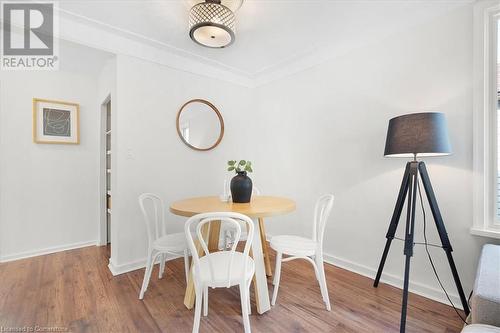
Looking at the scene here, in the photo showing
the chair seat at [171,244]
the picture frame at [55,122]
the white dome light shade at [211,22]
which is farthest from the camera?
the picture frame at [55,122]

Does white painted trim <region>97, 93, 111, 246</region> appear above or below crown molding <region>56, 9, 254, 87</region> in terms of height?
below

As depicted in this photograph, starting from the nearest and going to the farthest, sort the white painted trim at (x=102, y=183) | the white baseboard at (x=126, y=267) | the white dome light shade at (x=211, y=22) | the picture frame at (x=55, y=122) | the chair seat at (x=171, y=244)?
the white dome light shade at (x=211, y=22), the chair seat at (x=171, y=244), the white baseboard at (x=126, y=267), the picture frame at (x=55, y=122), the white painted trim at (x=102, y=183)

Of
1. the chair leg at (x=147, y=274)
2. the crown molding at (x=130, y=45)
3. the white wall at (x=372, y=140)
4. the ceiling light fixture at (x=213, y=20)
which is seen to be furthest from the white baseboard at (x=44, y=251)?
the ceiling light fixture at (x=213, y=20)

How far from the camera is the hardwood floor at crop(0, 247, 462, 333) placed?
156cm

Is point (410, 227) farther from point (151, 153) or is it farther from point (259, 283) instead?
point (151, 153)

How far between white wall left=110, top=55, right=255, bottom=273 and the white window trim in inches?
99.7

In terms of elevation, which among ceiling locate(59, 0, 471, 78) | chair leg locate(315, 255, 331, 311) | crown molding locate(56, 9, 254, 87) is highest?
ceiling locate(59, 0, 471, 78)

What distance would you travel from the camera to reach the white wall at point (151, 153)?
234 cm

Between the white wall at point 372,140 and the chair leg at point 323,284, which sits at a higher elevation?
the white wall at point 372,140

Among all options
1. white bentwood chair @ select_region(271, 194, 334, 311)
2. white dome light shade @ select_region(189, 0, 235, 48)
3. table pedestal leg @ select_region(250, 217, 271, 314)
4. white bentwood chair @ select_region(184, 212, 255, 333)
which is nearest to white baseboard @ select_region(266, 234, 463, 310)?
white bentwood chair @ select_region(271, 194, 334, 311)

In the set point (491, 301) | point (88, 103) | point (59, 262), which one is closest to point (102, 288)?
point (59, 262)

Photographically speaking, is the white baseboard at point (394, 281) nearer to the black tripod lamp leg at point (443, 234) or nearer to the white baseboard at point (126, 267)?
the black tripod lamp leg at point (443, 234)

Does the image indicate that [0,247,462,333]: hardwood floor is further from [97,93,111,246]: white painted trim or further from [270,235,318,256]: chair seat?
[97,93,111,246]: white painted trim

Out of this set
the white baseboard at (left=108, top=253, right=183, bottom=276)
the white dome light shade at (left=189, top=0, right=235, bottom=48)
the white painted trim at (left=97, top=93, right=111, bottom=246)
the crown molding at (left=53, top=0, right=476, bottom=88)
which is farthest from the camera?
the white painted trim at (left=97, top=93, right=111, bottom=246)
